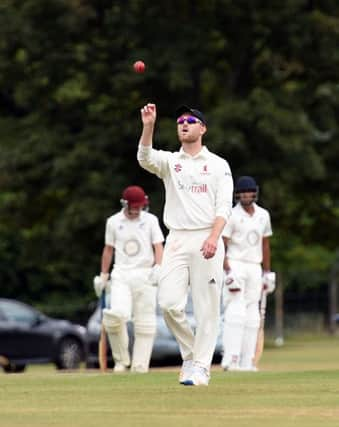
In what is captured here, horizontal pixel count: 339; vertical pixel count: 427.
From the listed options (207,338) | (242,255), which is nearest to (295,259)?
(242,255)

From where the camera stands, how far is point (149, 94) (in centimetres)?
3888

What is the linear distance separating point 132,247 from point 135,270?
10.6 inches

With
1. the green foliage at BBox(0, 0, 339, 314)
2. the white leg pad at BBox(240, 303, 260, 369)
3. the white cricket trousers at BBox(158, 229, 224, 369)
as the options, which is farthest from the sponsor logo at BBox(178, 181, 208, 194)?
the green foliage at BBox(0, 0, 339, 314)

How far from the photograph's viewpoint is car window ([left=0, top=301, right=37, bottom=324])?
32812mm

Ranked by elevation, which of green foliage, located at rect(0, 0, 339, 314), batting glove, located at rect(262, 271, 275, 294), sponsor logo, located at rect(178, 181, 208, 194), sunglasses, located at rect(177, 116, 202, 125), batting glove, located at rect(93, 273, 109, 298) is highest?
green foliage, located at rect(0, 0, 339, 314)

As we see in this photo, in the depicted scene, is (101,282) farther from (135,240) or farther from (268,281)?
(268,281)

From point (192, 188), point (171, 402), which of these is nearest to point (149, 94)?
point (192, 188)

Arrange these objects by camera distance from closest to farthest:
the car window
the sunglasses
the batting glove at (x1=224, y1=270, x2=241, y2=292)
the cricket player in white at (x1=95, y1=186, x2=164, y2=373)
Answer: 1. the sunglasses
2. the batting glove at (x1=224, y1=270, x2=241, y2=292)
3. the cricket player in white at (x1=95, y1=186, x2=164, y2=373)
4. the car window

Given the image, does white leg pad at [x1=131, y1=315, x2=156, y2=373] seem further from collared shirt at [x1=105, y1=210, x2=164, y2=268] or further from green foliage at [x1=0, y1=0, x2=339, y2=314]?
green foliage at [x1=0, y1=0, x2=339, y2=314]

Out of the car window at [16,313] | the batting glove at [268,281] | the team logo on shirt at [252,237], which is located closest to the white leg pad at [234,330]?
the team logo on shirt at [252,237]

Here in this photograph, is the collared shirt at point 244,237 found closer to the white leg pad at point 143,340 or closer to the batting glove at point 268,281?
the batting glove at point 268,281

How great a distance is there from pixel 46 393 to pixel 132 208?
6.28 metres

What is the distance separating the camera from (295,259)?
173ft

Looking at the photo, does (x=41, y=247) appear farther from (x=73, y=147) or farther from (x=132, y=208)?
(x=132, y=208)
